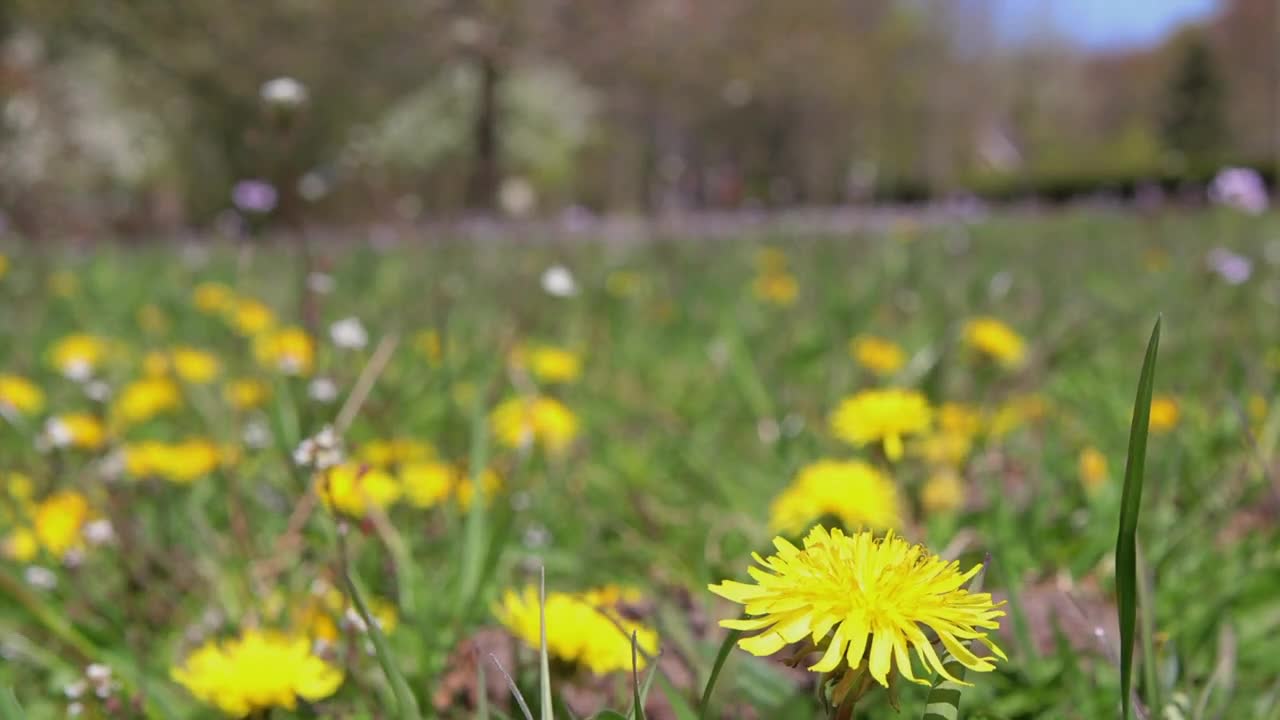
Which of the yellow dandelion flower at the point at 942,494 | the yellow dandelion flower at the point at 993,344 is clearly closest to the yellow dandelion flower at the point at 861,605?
the yellow dandelion flower at the point at 942,494

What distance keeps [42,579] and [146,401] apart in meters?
0.60

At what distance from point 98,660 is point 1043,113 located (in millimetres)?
33980

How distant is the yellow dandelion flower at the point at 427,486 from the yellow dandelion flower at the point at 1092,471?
2.57ft

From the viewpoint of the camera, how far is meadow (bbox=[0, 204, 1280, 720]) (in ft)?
2.51

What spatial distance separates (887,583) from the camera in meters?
0.46

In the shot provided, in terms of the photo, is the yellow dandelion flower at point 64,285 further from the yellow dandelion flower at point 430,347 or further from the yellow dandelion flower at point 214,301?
the yellow dandelion flower at point 430,347

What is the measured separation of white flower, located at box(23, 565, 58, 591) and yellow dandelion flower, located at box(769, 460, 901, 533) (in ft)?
2.46

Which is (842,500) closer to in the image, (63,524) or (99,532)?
(99,532)

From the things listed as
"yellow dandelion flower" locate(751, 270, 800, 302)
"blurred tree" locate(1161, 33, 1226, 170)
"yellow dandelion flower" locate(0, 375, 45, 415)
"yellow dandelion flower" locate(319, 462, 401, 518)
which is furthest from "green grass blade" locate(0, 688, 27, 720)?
"blurred tree" locate(1161, 33, 1226, 170)

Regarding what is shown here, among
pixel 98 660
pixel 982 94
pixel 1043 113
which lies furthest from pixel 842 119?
pixel 98 660

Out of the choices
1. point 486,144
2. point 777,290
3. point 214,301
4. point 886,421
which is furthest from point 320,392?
point 486,144

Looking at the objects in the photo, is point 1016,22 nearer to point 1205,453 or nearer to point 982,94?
point 982,94

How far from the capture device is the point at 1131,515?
0.46 meters

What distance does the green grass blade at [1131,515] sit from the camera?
43 cm
